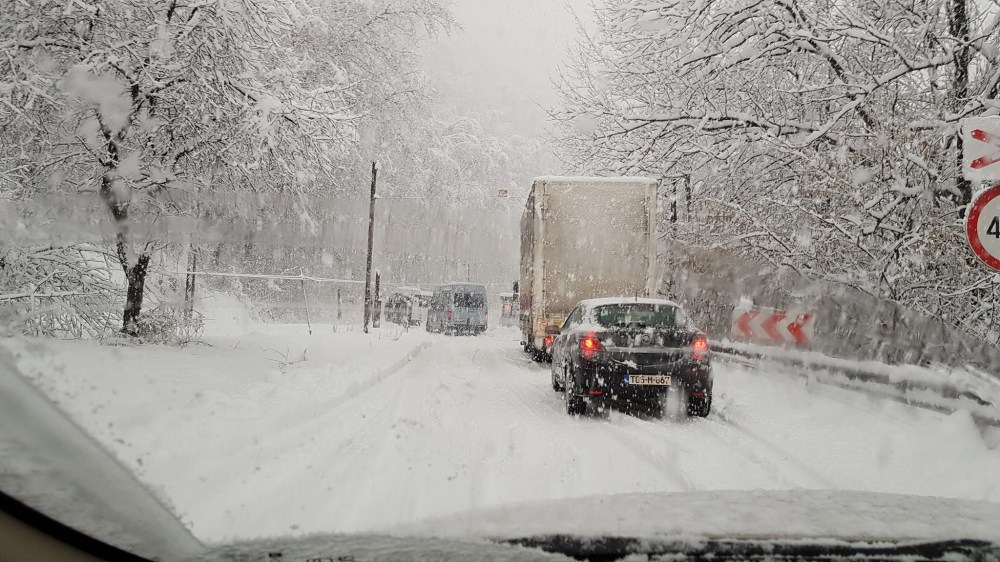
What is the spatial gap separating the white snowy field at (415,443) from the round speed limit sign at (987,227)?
1.83 metres

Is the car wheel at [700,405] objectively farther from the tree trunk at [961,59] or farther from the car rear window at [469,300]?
the car rear window at [469,300]

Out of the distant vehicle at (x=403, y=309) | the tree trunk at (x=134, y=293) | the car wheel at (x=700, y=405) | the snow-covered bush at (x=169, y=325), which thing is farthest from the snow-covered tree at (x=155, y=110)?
the distant vehicle at (x=403, y=309)

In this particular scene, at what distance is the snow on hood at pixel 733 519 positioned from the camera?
2.51 metres

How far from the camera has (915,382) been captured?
6977 millimetres

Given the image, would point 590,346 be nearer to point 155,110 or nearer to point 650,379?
point 650,379

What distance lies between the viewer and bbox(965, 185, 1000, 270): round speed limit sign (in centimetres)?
524

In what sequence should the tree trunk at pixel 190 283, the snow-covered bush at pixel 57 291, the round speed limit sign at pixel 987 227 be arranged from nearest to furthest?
the round speed limit sign at pixel 987 227, the snow-covered bush at pixel 57 291, the tree trunk at pixel 190 283

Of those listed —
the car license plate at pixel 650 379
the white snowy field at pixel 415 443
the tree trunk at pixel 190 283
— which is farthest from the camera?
the tree trunk at pixel 190 283

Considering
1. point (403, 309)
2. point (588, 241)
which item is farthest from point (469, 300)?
point (588, 241)

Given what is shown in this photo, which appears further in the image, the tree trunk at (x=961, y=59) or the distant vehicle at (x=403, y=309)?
the distant vehicle at (x=403, y=309)

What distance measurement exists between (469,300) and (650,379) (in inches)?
844

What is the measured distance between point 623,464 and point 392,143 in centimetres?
2186

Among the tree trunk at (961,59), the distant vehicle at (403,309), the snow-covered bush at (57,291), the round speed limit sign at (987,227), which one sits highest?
the tree trunk at (961,59)

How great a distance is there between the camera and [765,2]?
11.2 meters
